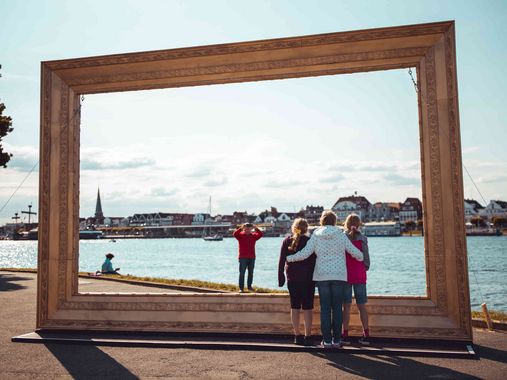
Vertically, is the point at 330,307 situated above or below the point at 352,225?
below

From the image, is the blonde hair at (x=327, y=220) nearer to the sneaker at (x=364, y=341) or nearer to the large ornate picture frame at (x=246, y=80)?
the large ornate picture frame at (x=246, y=80)

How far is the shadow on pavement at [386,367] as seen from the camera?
5.77m

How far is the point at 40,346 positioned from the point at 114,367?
1950 millimetres

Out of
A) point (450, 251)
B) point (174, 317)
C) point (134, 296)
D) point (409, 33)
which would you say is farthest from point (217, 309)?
point (409, 33)

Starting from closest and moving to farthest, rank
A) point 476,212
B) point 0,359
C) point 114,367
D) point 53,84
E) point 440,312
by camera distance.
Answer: point 114,367, point 0,359, point 440,312, point 53,84, point 476,212

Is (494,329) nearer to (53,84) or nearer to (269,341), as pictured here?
(269,341)

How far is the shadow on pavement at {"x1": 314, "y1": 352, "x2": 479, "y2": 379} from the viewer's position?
5.77 meters

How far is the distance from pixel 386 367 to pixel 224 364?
74.6 inches

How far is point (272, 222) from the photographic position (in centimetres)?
3366

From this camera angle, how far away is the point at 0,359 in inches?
267

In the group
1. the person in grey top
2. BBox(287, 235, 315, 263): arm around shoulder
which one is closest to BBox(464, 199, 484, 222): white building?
the person in grey top

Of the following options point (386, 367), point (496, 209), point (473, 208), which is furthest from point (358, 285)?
point (496, 209)

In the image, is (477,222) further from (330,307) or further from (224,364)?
(224,364)

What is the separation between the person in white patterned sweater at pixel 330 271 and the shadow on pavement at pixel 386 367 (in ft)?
1.36
